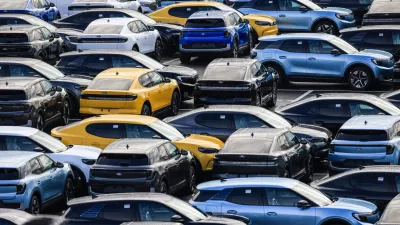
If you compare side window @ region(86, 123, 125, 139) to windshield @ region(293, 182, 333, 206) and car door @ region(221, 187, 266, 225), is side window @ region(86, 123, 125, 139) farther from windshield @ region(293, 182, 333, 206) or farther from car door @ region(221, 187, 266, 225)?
windshield @ region(293, 182, 333, 206)

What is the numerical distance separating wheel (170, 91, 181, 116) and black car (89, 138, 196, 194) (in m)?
7.69

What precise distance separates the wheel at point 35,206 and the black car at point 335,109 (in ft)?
26.2

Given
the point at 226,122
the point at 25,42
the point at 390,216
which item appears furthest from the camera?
the point at 25,42

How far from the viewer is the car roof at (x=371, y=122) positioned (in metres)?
26.1

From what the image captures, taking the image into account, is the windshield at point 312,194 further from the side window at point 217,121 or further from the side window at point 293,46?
the side window at point 293,46

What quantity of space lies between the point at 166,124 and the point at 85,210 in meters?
7.35

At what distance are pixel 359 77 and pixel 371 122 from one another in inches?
360

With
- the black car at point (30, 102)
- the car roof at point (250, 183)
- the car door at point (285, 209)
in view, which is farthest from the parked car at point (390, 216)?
the black car at point (30, 102)

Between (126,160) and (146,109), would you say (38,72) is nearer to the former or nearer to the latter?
(146,109)

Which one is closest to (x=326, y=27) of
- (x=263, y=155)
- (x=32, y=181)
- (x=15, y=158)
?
(x=263, y=155)

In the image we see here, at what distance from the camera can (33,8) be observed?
4575 cm

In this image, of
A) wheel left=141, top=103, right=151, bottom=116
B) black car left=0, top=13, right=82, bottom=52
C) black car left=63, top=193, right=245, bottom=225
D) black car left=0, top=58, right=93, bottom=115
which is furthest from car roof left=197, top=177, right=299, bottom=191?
black car left=0, top=13, right=82, bottom=52

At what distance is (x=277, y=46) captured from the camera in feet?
119

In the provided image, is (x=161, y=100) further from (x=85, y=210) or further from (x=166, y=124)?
(x=85, y=210)
